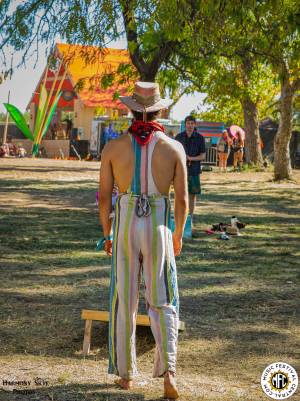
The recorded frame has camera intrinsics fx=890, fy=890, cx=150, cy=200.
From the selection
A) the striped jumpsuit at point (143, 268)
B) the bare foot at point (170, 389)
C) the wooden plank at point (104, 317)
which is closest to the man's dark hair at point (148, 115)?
the striped jumpsuit at point (143, 268)

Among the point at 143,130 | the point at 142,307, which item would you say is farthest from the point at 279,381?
the point at 142,307

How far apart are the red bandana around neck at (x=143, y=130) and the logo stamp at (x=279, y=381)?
5.68 ft

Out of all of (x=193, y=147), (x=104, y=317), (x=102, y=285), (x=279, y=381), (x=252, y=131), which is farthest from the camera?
(x=252, y=131)

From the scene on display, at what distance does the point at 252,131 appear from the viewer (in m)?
37.7

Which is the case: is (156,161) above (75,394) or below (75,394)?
above

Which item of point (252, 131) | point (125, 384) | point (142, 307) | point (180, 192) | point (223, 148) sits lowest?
point (142, 307)

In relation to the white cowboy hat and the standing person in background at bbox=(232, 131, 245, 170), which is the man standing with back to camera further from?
the standing person in background at bbox=(232, 131, 245, 170)

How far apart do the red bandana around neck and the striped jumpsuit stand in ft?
0.09

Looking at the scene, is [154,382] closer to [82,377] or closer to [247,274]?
[82,377]

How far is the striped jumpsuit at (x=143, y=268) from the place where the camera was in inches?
211

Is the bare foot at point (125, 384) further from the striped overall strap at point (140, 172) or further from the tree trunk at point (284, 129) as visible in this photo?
the tree trunk at point (284, 129)

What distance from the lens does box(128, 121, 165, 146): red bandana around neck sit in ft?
17.8

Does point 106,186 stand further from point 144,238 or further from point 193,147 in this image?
point 193,147

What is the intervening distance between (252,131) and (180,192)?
32535mm
